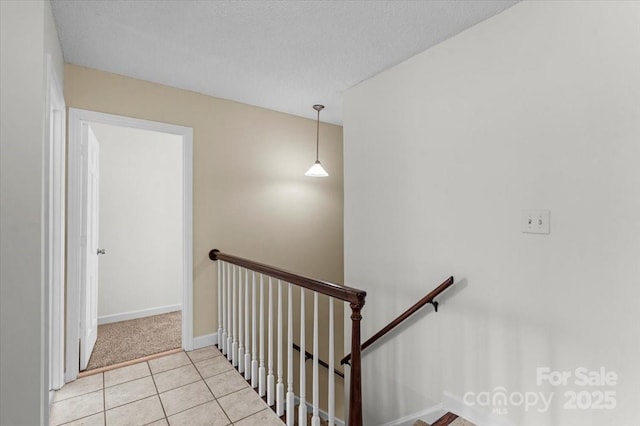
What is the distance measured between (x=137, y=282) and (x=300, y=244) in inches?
81.9

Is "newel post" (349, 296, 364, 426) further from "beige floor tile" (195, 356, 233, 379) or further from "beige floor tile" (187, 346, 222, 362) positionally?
"beige floor tile" (187, 346, 222, 362)

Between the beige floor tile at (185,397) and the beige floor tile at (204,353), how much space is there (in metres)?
0.41

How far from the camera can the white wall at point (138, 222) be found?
11.9ft

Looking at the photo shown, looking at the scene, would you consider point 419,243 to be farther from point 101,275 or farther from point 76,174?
point 101,275

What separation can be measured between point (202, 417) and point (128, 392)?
637 mm

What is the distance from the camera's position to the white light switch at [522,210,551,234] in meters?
1.58

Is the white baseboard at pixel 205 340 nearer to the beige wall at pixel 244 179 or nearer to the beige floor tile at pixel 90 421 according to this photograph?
the beige wall at pixel 244 179

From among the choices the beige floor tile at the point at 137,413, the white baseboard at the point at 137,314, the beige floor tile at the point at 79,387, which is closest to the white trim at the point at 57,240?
the beige floor tile at the point at 79,387

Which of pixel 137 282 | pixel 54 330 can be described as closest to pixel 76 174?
pixel 54 330

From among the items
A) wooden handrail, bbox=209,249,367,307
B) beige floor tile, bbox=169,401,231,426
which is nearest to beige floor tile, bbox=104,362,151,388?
beige floor tile, bbox=169,401,231,426

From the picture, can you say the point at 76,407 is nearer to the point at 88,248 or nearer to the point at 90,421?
the point at 90,421

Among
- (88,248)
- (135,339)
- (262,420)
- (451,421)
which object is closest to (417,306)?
(451,421)

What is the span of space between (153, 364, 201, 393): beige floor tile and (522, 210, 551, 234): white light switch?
7.69ft

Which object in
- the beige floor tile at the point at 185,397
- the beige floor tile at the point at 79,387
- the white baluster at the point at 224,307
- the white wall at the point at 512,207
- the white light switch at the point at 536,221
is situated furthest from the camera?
the white baluster at the point at 224,307
